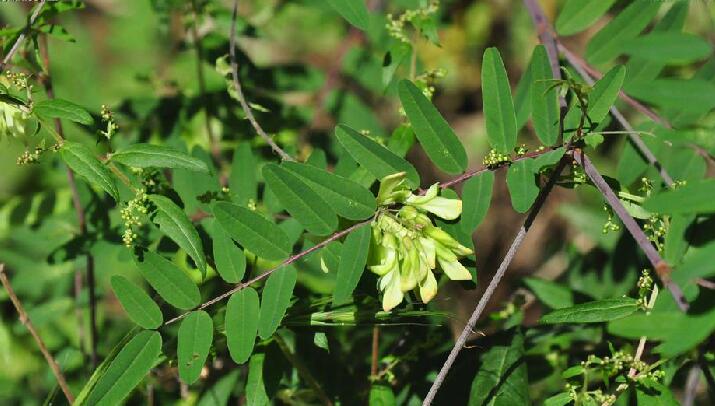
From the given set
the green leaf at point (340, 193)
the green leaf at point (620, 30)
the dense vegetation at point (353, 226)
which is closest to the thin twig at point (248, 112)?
the dense vegetation at point (353, 226)

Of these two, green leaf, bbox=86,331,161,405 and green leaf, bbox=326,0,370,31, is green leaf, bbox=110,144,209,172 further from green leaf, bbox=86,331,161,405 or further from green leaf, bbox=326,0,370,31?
green leaf, bbox=326,0,370,31

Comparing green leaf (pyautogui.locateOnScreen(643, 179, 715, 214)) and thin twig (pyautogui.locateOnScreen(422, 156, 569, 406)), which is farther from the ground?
green leaf (pyautogui.locateOnScreen(643, 179, 715, 214))

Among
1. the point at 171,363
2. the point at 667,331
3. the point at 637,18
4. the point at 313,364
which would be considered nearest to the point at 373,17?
the point at 637,18

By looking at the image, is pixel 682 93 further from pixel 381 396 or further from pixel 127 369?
pixel 127 369

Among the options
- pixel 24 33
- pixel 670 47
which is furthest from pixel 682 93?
pixel 24 33

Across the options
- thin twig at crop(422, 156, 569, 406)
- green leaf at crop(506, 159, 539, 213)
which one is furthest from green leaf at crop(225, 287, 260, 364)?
green leaf at crop(506, 159, 539, 213)

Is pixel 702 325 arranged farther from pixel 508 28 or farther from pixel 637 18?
pixel 508 28

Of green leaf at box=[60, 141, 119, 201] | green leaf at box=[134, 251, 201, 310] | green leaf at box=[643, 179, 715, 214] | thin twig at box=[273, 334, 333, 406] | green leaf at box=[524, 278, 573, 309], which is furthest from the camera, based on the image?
green leaf at box=[524, 278, 573, 309]
